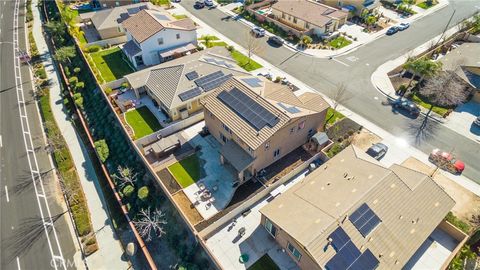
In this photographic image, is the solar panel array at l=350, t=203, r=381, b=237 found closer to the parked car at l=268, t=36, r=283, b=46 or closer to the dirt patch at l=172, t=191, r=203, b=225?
the dirt patch at l=172, t=191, r=203, b=225

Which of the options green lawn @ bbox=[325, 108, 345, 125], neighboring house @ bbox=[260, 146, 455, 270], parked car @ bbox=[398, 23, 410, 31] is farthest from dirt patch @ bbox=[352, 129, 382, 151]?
parked car @ bbox=[398, 23, 410, 31]

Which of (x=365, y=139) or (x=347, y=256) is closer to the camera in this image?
(x=347, y=256)

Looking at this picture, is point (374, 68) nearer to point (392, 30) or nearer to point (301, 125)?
point (392, 30)

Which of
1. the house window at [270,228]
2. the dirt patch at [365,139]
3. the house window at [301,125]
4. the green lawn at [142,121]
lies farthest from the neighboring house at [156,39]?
the house window at [270,228]

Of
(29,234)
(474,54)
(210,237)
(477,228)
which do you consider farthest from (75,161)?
(474,54)

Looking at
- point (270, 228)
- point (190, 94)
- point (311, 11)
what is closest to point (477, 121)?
point (270, 228)

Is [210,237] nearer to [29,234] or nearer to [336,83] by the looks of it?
[29,234]
